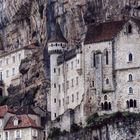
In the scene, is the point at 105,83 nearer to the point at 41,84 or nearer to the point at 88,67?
the point at 88,67

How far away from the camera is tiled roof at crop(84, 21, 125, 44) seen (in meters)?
166

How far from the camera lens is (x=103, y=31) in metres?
168

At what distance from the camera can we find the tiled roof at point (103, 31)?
166m

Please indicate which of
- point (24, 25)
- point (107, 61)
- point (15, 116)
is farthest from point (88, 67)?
point (24, 25)

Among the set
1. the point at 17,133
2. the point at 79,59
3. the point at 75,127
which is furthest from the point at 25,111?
the point at 79,59

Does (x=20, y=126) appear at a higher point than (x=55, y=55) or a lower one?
lower

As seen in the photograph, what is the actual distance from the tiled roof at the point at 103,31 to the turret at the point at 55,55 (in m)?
8.61

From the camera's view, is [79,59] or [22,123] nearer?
[79,59]

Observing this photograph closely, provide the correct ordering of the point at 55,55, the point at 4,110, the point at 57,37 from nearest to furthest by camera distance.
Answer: the point at 4,110, the point at 55,55, the point at 57,37

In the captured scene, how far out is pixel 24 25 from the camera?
628ft

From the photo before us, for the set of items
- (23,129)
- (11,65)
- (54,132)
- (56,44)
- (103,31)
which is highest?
(11,65)

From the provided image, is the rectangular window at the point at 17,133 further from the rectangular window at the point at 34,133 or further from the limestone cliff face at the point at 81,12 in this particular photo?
the limestone cliff face at the point at 81,12

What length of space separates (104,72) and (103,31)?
241 inches

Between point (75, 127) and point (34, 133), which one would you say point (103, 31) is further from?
point (34, 133)
